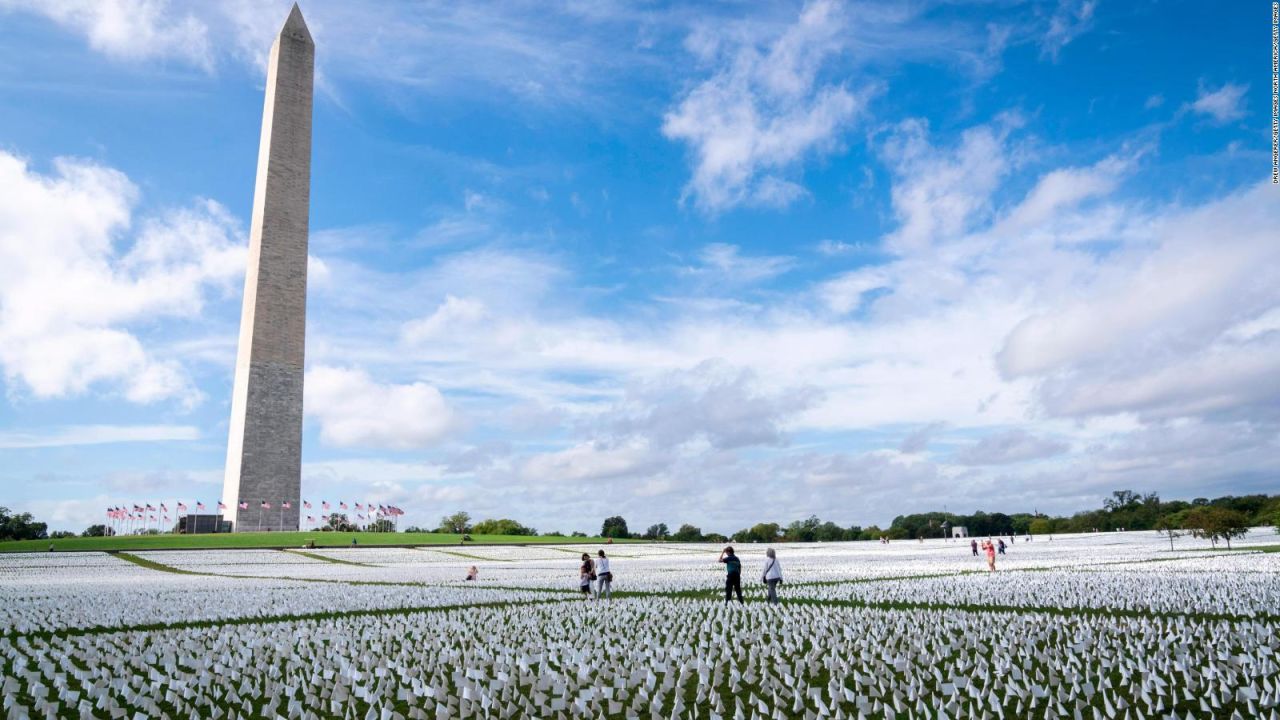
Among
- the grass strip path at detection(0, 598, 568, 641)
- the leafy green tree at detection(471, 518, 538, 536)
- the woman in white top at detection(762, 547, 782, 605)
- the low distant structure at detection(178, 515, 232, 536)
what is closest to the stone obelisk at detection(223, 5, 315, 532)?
the low distant structure at detection(178, 515, 232, 536)

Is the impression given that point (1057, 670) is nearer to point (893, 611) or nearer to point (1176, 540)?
point (893, 611)

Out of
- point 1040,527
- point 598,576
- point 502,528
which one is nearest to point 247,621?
point 598,576

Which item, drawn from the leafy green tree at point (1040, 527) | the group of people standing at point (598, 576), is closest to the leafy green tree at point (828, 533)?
the leafy green tree at point (1040, 527)

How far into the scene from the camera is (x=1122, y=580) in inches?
909

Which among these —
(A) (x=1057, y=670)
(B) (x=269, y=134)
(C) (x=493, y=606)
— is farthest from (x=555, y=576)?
(B) (x=269, y=134)

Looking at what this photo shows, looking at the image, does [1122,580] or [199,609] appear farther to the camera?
[1122,580]

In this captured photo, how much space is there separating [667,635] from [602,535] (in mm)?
89267

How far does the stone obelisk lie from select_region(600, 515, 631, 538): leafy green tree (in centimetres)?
4113

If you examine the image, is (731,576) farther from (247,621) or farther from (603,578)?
(247,621)

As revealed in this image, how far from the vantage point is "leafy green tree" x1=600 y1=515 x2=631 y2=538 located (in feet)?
331

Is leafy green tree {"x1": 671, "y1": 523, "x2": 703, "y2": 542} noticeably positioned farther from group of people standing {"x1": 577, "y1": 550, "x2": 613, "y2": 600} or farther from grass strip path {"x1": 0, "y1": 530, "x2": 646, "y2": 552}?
group of people standing {"x1": 577, "y1": 550, "x2": 613, "y2": 600}

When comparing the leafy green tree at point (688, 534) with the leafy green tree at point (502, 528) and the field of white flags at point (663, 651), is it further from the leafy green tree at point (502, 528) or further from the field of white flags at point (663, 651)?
the field of white flags at point (663, 651)

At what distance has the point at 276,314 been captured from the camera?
6762 centimetres

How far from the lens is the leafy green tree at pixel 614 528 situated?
101 meters
